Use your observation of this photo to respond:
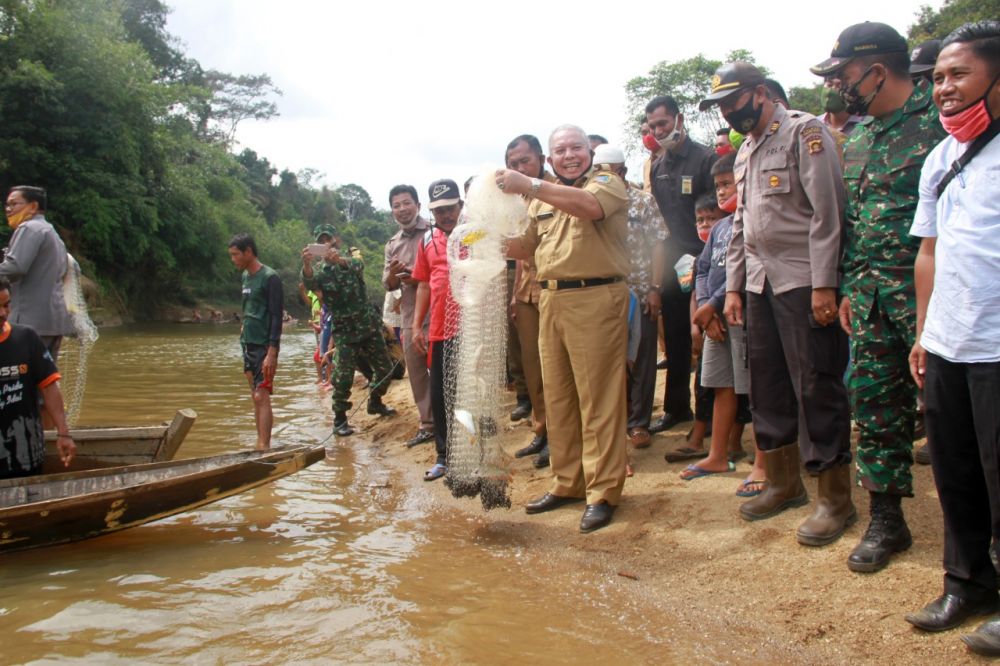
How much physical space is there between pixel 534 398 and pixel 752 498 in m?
2.16

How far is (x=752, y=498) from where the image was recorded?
4219 mm

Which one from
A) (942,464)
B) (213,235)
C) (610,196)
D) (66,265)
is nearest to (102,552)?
(66,265)

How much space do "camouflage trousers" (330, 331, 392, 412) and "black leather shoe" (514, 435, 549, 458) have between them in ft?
7.59

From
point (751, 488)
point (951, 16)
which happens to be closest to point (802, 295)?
point (751, 488)

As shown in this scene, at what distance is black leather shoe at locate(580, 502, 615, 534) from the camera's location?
447 centimetres

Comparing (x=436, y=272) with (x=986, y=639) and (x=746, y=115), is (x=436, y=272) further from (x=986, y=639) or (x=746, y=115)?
(x=986, y=639)

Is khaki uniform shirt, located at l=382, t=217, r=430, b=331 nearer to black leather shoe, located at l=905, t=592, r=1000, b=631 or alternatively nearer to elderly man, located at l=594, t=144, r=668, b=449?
elderly man, located at l=594, t=144, r=668, b=449

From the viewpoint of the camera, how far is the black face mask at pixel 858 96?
336 centimetres

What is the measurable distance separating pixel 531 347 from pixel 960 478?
3.39 metres

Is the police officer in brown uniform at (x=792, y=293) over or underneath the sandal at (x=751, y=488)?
over

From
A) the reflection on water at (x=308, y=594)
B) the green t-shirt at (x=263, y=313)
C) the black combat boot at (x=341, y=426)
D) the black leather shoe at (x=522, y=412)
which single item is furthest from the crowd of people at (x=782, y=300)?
the black combat boot at (x=341, y=426)

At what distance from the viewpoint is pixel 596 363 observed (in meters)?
4.46

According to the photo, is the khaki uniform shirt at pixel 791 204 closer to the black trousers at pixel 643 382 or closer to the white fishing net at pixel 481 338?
the white fishing net at pixel 481 338

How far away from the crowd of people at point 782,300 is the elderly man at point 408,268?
0.80 meters
